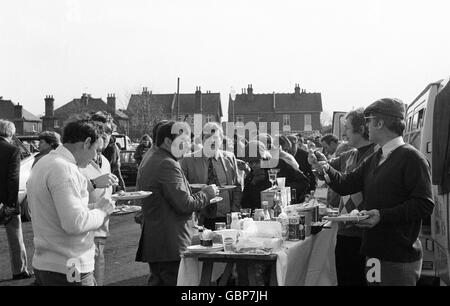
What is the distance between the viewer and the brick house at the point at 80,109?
6288 cm

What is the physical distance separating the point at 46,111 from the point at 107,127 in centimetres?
6232

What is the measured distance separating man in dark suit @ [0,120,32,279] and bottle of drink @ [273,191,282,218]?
11.5ft

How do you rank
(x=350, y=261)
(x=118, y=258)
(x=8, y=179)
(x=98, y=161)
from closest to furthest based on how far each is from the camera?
(x=98, y=161) < (x=350, y=261) < (x=8, y=179) < (x=118, y=258)

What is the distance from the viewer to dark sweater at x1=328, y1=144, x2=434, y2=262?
357 centimetres

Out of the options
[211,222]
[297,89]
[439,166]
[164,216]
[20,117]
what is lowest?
[211,222]

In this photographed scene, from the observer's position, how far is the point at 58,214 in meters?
3.06

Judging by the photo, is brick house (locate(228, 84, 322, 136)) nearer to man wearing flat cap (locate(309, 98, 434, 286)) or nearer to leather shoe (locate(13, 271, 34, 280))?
leather shoe (locate(13, 271, 34, 280))

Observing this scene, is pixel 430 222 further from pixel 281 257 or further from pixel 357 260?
pixel 281 257

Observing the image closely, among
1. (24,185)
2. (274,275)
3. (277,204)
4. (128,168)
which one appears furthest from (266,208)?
(128,168)

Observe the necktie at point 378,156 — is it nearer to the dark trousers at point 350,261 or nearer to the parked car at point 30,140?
the dark trousers at point 350,261

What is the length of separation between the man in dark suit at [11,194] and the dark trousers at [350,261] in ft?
13.8

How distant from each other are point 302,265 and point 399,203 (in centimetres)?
149

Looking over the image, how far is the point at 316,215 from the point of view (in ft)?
16.9

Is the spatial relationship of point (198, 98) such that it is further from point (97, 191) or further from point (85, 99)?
point (97, 191)
